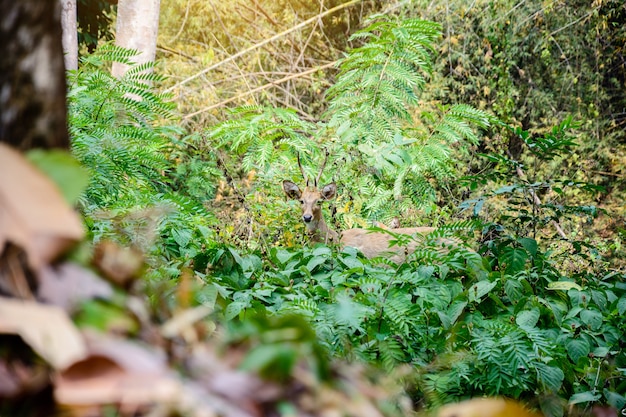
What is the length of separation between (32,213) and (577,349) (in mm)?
2983

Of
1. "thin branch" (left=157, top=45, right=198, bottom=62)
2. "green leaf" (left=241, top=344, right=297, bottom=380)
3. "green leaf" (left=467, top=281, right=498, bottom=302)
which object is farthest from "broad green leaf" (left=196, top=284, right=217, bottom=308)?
"thin branch" (left=157, top=45, right=198, bottom=62)

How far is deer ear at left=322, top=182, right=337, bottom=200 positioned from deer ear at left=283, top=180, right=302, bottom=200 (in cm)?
37

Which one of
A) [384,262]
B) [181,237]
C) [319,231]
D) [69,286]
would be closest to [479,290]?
[384,262]

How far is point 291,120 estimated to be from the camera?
6.68 metres

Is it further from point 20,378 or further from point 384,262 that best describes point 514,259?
point 20,378

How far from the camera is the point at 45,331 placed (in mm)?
825

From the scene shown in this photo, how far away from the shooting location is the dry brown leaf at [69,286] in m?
0.90

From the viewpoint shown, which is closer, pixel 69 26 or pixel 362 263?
pixel 362 263

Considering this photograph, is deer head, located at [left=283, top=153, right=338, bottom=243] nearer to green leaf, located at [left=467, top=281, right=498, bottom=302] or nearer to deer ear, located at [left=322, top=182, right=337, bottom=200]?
deer ear, located at [left=322, top=182, right=337, bottom=200]

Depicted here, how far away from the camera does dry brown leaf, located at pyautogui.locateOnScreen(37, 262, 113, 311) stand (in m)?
0.90

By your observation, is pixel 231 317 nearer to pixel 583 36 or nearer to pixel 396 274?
pixel 396 274

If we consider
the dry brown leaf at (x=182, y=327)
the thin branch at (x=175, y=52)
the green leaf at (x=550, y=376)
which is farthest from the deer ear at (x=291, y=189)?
the thin branch at (x=175, y=52)

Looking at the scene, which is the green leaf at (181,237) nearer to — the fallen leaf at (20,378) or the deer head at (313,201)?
the fallen leaf at (20,378)

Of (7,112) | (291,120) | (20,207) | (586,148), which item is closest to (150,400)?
(20,207)
